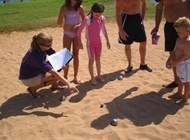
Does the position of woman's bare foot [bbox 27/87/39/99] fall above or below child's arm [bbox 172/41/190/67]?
below

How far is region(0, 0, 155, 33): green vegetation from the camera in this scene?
13873mm

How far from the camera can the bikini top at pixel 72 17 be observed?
21.9 feet

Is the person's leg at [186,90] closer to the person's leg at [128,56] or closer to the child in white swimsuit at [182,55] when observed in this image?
the child in white swimsuit at [182,55]

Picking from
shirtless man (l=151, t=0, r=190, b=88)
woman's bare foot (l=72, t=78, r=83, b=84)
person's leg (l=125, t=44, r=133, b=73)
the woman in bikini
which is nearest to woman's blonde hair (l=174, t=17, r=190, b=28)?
shirtless man (l=151, t=0, r=190, b=88)

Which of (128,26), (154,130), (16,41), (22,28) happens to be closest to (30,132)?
(154,130)

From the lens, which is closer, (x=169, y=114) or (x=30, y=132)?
(x=30, y=132)

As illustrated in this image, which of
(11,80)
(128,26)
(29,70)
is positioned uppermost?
(128,26)

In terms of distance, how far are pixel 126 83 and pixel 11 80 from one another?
2534 mm

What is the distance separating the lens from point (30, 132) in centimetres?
522

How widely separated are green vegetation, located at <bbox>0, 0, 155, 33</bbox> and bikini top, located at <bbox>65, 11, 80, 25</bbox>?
22.6ft

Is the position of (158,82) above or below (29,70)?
below

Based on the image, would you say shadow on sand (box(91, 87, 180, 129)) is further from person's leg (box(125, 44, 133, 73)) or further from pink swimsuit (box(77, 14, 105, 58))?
person's leg (box(125, 44, 133, 73))

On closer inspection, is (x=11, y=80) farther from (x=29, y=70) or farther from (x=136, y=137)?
(x=136, y=137)

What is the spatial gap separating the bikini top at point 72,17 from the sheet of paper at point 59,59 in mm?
568
